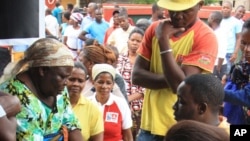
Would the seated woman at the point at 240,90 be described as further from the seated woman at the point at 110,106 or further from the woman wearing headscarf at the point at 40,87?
the woman wearing headscarf at the point at 40,87

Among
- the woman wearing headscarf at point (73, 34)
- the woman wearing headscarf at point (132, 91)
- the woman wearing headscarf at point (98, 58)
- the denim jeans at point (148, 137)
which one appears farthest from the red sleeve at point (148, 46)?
the woman wearing headscarf at point (73, 34)

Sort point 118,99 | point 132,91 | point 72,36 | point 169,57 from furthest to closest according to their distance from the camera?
point 72,36 → point 132,91 → point 118,99 → point 169,57

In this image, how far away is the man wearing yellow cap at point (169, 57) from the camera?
3762 mm

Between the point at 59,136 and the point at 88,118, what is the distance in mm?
867

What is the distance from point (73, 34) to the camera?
468 inches

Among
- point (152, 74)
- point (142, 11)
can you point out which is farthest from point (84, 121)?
point (142, 11)

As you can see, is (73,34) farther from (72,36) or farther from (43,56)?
(43,56)

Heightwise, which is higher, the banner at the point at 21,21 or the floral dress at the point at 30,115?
the banner at the point at 21,21

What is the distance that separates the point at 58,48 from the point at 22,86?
0.34 metres

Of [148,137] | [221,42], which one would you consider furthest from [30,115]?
[221,42]

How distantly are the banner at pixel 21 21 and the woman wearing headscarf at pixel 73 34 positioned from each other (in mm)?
6939

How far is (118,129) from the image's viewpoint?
16.4ft

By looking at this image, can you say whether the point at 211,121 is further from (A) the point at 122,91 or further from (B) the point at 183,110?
(A) the point at 122,91

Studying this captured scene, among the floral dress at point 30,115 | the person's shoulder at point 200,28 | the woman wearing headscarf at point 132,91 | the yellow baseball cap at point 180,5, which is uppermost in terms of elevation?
the yellow baseball cap at point 180,5
